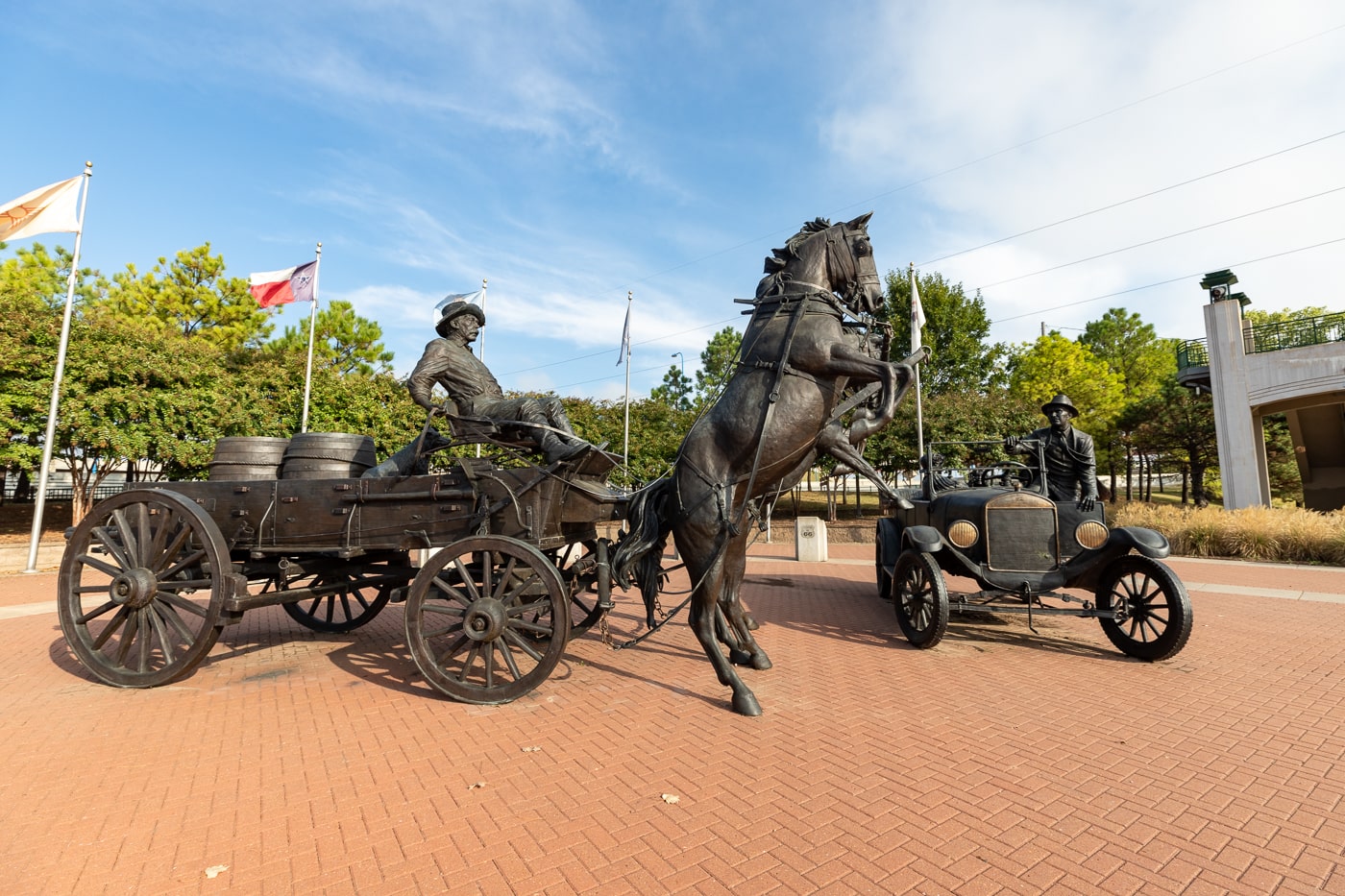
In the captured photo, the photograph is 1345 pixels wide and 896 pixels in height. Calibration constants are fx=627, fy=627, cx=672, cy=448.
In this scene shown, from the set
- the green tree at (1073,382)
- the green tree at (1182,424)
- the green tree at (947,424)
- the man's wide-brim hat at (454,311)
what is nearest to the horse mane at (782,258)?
the man's wide-brim hat at (454,311)

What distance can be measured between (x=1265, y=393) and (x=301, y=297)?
85.5ft

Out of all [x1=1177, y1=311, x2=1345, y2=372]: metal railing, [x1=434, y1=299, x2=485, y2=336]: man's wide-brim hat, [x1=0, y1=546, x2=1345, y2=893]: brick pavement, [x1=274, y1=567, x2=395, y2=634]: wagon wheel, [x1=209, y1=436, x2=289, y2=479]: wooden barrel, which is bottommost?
[x1=0, y1=546, x2=1345, y2=893]: brick pavement

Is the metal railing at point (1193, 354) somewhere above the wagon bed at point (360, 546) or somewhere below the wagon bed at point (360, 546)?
above

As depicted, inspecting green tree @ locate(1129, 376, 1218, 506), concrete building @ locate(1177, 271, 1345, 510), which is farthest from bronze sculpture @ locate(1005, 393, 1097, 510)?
green tree @ locate(1129, 376, 1218, 506)

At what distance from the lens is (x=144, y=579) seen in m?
4.88

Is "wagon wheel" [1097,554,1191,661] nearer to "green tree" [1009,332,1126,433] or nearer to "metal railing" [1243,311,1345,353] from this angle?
"metal railing" [1243,311,1345,353]

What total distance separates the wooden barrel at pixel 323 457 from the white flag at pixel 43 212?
34.3 feet

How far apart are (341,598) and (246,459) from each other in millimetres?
1992

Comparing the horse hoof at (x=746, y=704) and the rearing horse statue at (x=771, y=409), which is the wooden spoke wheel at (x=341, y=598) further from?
the horse hoof at (x=746, y=704)

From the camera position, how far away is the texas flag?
15.2 m

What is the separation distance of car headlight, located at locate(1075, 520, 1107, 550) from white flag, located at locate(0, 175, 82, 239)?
16.7 metres

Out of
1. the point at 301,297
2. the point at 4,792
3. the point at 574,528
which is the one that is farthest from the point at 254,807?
the point at 301,297

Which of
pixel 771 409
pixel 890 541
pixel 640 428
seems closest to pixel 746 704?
pixel 771 409

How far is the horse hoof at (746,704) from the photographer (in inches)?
172
